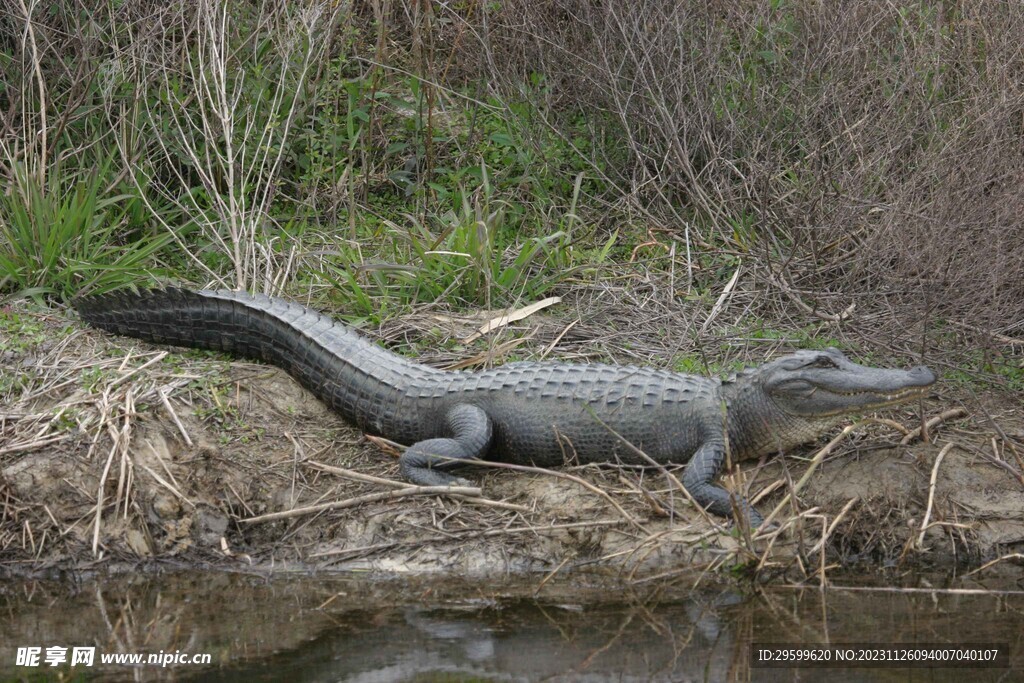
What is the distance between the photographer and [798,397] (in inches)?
180

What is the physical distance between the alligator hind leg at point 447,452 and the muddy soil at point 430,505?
121mm

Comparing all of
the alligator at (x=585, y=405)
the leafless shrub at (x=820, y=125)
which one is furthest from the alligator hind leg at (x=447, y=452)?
the leafless shrub at (x=820, y=125)

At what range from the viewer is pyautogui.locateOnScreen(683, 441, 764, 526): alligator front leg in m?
4.39

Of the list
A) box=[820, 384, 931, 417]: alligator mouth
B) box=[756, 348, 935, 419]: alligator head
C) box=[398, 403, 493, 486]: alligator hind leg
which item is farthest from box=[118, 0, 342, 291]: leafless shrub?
box=[820, 384, 931, 417]: alligator mouth

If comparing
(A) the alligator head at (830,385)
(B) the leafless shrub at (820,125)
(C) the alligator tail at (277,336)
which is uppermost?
(B) the leafless shrub at (820,125)

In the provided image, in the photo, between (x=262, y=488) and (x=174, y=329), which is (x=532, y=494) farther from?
(x=174, y=329)

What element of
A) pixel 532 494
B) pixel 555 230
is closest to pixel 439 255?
pixel 555 230

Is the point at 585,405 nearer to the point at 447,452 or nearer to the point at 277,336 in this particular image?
the point at 447,452

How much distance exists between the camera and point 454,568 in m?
4.27

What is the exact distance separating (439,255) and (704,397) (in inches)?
65.3

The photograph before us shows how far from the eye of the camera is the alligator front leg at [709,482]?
173 inches

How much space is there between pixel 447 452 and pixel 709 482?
0.97 metres

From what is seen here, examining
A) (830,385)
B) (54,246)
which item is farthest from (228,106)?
(830,385)

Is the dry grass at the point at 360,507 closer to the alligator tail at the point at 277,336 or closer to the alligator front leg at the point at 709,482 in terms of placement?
the alligator front leg at the point at 709,482
